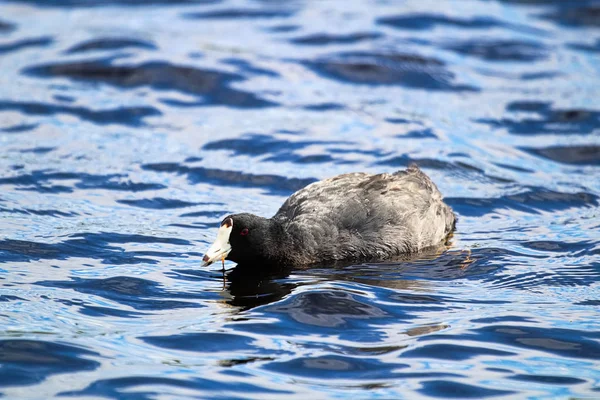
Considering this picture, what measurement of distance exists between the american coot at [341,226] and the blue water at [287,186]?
0.27m

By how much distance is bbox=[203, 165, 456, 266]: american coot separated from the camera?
8836 millimetres

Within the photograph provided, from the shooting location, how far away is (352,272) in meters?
8.89

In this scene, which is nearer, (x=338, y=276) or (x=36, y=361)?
(x=36, y=361)

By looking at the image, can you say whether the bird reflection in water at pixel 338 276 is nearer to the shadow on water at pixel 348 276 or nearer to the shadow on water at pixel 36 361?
the shadow on water at pixel 348 276

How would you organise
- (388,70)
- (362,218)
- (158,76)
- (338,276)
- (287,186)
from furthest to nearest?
(388,70)
(158,76)
(287,186)
(362,218)
(338,276)

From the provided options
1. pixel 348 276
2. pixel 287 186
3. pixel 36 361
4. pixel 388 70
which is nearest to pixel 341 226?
pixel 348 276

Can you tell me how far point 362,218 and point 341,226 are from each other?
0.26 meters

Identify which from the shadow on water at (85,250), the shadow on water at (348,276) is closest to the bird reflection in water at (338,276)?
the shadow on water at (348,276)

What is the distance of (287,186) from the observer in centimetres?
1225

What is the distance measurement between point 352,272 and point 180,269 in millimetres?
1609

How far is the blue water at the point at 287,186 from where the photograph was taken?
683cm

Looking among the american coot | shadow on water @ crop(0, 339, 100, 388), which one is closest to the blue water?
shadow on water @ crop(0, 339, 100, 388)

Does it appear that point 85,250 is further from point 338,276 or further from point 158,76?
point 158,76

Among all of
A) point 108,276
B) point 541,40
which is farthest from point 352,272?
point 541,40
